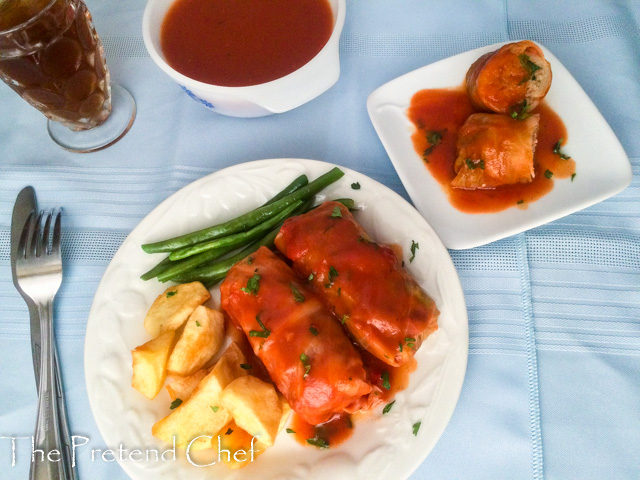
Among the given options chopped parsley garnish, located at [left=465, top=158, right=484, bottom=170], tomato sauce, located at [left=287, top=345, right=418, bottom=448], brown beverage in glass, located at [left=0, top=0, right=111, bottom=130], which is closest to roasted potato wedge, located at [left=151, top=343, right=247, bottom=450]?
tomato sauce, located at [left=287, top=345, right=418, bottom=448]

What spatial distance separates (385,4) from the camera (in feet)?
10.4

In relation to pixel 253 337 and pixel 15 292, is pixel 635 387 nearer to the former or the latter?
pixel 253 337

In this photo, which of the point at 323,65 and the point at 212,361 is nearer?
the point at 212,361

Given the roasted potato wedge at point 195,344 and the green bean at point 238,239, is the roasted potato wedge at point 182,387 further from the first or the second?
the green bean at point 238,239

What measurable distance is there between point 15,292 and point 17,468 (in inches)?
33.5

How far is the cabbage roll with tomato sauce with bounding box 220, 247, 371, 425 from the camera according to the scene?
182 centimetres

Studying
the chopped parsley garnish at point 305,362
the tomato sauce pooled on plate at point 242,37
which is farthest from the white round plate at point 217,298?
the tomato sauce pooled on plate at point 242,37

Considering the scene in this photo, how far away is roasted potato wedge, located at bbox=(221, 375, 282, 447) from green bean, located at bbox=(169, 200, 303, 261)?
704 millimetres

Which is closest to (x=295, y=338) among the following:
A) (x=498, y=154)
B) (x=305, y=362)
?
(x=305, y=362)

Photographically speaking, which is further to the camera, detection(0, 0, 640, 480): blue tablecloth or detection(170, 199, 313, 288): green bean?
detection(170, 199, 313, 288): green bean

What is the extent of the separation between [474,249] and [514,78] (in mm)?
920

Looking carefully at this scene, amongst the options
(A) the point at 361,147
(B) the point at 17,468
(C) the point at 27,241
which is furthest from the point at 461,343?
(C) the point at 27,241

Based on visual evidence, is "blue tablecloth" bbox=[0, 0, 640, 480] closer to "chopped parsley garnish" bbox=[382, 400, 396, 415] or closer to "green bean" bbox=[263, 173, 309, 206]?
"chopped parsley garnish" bbox=[382, 400, 396, 415]

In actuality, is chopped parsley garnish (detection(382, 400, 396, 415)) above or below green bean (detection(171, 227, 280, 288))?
below
